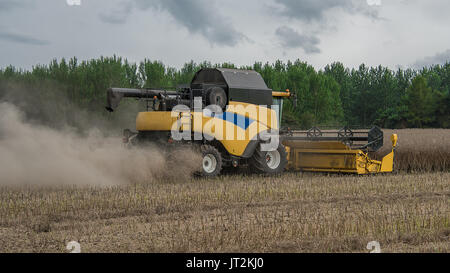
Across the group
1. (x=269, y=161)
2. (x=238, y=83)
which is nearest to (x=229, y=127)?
(x=238, y=83)

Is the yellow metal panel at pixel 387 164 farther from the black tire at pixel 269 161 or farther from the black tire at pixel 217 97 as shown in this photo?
the black tire at pixel 217 97

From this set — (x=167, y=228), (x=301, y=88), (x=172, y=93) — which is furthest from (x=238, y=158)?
(x=301, y=88)

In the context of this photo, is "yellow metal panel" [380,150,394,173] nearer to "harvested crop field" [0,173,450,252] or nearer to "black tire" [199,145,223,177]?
"harvested crop field" [0,173,450,252]

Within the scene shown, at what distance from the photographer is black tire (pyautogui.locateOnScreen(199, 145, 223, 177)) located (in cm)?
1200

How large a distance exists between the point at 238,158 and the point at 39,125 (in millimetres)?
4964

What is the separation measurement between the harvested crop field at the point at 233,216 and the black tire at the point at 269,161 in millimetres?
701

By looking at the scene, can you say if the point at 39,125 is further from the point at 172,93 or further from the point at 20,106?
the point at 172,93

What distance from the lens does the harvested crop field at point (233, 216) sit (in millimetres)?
5684

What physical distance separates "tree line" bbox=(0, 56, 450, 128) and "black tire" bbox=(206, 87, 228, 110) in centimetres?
388

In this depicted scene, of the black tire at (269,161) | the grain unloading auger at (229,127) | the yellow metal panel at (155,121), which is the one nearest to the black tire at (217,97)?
the grain unloading auger at (229,127)

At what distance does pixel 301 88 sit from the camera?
58.5 m

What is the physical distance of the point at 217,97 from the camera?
1235 cm

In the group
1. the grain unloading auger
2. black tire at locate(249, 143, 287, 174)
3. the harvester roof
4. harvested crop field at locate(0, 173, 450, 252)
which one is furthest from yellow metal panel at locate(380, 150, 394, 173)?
the harvester roof

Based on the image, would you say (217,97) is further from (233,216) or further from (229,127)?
(233,216)
